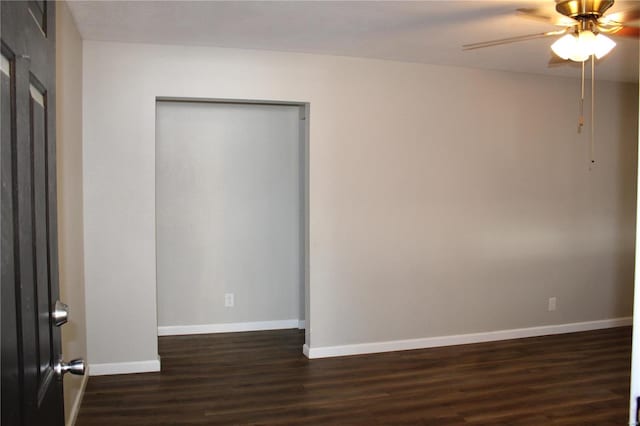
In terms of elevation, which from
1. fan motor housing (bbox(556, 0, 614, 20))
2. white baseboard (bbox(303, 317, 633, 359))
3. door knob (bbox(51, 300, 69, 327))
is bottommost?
white baseboard (bbox(303, 317, 633, 359))

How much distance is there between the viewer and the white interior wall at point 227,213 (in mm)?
5094

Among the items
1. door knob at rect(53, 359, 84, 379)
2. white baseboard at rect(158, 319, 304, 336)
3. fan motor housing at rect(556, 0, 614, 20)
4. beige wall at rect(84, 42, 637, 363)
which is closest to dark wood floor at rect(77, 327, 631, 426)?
white baseboard at rect(158, 319, 304, 336)

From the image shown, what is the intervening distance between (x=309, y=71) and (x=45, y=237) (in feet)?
10.8

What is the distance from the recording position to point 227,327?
5.27 m

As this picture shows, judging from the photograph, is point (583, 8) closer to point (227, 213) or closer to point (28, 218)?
point (28, 218)

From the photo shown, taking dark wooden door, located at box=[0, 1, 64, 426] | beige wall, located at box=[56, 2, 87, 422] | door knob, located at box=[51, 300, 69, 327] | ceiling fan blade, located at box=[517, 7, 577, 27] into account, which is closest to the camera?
dark wooden door, located at box=[0, 1, 64, 426]

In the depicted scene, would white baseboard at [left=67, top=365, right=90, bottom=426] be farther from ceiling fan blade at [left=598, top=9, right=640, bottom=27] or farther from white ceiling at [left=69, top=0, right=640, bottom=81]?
ceiling fan blade at [left=598, top=9, right=640, bottom=27]

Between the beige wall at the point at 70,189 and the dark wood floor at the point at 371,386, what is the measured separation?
1.29ft

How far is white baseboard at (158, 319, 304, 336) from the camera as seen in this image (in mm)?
5137

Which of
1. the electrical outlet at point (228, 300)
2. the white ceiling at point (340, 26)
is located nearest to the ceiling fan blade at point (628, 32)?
the white ceiling at point (340, 26)

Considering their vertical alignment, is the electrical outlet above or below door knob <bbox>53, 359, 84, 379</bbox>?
below

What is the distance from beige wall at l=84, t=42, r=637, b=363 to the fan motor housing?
5.79 feet

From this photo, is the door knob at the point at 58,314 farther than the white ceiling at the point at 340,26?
No

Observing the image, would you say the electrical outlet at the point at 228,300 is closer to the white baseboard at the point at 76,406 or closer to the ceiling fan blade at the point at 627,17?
the white baseboard at the point at 76,406
